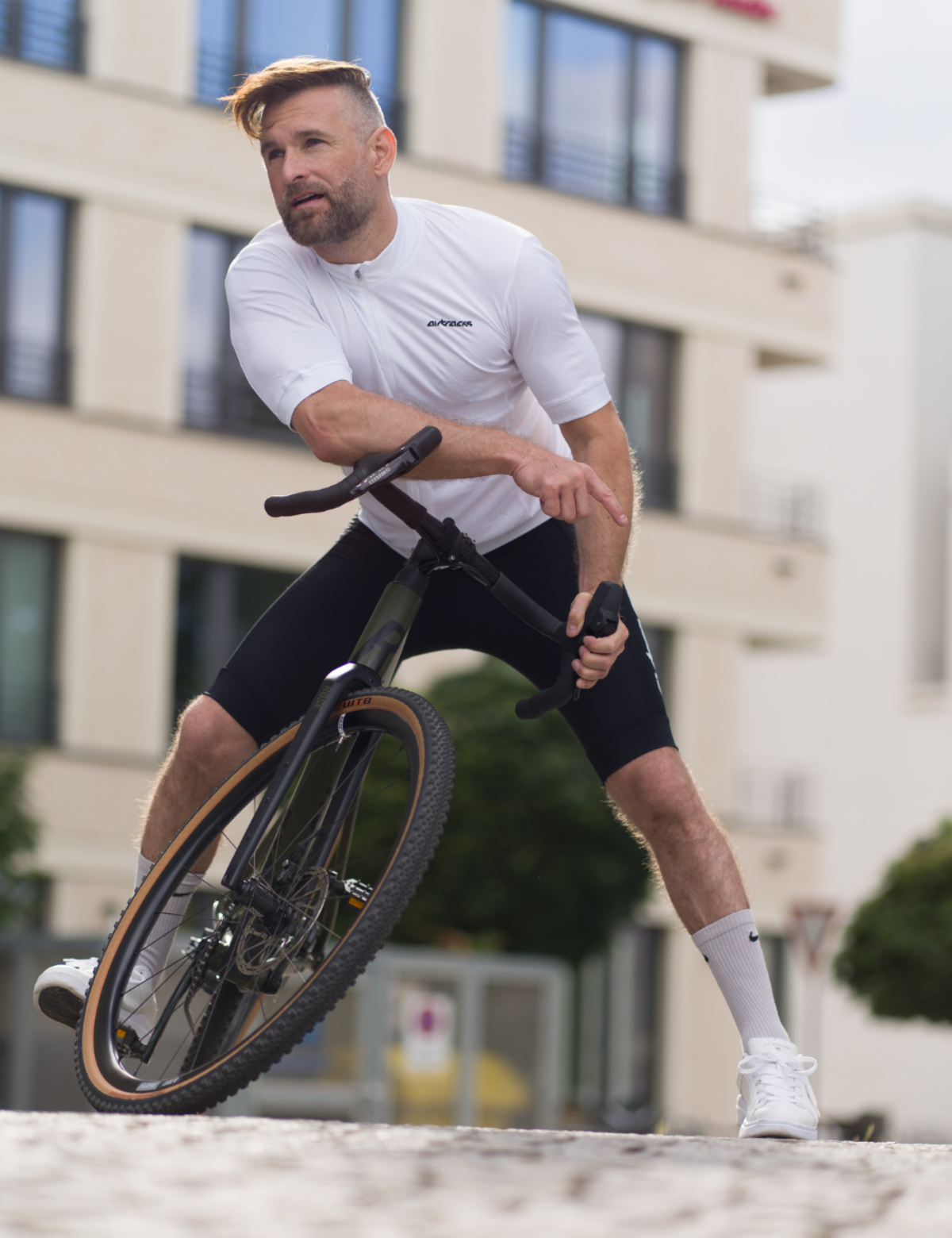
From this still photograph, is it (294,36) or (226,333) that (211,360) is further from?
(294,36)

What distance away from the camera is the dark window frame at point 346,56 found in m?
23.5

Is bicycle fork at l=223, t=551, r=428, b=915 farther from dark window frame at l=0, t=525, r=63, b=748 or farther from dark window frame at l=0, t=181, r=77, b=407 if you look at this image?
dark window frame at l=0, t=181, r=77, b=407

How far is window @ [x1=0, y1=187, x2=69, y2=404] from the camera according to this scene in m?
22.2

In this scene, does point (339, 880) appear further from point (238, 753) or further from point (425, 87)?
point (425, 87)

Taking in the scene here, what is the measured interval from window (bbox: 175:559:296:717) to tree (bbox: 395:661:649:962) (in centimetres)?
355

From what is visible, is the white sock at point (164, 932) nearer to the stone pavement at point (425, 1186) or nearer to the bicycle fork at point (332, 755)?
the bicycle fork at point (332, 755)

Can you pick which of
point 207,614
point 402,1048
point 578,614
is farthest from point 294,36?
point 578,614

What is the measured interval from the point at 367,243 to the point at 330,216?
0.11 meters

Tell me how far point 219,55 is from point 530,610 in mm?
20530

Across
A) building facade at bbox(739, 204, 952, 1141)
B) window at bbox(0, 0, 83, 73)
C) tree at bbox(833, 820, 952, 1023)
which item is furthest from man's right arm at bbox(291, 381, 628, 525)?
building facade at bbox(739, 204, 952, 1141)

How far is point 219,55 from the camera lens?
928 inches

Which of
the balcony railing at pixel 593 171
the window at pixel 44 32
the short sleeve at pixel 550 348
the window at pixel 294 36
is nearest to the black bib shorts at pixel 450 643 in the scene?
the short sleeve at pixel 550 348

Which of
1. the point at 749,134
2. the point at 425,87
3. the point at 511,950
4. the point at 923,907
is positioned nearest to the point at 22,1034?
the point at 511,950

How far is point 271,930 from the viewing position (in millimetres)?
4094
